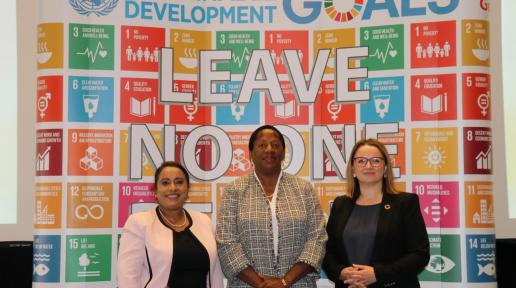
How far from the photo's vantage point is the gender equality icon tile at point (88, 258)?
14.9 ft

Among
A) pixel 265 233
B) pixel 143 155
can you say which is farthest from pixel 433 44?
pixel 143 155

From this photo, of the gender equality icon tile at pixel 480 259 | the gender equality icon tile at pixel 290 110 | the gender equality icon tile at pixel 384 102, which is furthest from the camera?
the gender equality icon tile at pixel 290 110

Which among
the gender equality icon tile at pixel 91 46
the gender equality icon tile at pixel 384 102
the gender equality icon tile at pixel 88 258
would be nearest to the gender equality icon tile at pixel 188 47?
the gender equality icon tile at pixel 91 46

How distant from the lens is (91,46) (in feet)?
15.3

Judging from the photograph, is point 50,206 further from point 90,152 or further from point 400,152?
point 400,152

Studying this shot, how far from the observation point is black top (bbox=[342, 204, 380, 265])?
11.7ft

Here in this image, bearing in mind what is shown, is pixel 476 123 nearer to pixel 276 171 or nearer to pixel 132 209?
pixel 276 171

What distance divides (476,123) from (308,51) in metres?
1.23

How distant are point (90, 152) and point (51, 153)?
0.83 ft

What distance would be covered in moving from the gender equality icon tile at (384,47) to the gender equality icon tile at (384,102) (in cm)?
10

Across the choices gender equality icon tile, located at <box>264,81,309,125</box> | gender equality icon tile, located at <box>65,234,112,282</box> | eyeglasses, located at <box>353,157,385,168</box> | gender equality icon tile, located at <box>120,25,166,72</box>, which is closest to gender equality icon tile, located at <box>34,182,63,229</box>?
gender equality icon tile, located at <box>65,234,112,282</box>

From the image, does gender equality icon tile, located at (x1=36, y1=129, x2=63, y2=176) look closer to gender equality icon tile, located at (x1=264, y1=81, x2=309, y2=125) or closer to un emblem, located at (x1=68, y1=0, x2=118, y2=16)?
un emblem, located at (x1=68, y1=0, x2=118, y2=16)

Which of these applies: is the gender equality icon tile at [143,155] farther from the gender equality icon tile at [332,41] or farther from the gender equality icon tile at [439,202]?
the gender equality icon tile at [439,202]

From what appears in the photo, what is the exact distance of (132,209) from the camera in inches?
→ 186
